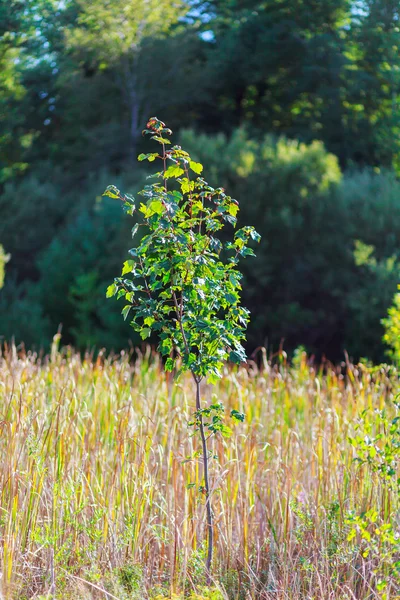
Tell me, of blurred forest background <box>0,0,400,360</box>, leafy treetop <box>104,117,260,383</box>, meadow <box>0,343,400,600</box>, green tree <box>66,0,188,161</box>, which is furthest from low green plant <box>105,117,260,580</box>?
green tree <box>66,0,188,161</box>

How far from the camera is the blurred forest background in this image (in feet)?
34.6

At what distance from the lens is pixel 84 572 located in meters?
2.88

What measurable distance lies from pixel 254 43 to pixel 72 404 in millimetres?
13656

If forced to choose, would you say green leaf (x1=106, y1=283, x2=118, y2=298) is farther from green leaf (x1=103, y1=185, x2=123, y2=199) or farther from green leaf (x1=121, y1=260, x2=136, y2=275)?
green leaf (x1=103, y1=185, x2=123, y2=199)

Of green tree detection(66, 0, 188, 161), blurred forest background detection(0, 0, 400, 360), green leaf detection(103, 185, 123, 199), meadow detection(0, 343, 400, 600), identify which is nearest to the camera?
green leaf detection(103, 185, 123, 199)

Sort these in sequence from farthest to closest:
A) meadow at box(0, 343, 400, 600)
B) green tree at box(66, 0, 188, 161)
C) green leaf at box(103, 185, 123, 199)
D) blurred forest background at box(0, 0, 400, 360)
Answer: green tree at box(66, 0, 188, 161) → blurred forest background at box(0, 0, 400, 360) → meadow at box(0, 343, 400, 600) → green leaf at box(103, 185, 123, 199)

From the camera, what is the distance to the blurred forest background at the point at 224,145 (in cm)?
1054

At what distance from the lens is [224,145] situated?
1138 centimetres

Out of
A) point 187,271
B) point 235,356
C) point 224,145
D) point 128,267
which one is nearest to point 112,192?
point 128,267

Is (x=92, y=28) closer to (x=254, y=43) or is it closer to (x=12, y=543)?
(x=254, y=43)

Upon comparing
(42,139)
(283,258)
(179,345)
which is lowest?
(283,258)

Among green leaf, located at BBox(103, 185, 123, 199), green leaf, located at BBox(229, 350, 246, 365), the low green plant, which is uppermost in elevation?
green leaf, located at BBox(103, 185, 123, 199)

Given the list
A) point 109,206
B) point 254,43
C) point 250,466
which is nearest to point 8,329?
point 109,206

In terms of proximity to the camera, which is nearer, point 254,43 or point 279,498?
point 279,498
